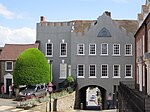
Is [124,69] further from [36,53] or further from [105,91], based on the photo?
[36,53]

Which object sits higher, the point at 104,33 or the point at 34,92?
the point at 104,33

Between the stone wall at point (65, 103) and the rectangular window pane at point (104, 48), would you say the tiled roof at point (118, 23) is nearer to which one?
the rectangular window pane at point (104, 48)

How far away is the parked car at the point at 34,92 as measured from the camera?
38375 millimetres

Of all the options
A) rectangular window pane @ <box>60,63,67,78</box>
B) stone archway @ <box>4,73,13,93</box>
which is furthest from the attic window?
stone archway @ <box>4,73,13,93</box>

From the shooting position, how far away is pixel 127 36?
147ft

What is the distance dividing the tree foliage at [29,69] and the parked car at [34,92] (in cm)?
70

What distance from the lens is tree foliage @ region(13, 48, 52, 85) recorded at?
40.7 m

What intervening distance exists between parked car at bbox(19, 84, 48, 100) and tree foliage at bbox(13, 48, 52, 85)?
2.31 ft

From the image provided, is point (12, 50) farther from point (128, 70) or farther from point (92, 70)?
point (128, 70)

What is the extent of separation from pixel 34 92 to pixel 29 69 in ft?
10.1

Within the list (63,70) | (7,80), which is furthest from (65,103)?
(7,80)

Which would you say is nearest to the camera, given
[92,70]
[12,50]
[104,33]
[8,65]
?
[92,70]

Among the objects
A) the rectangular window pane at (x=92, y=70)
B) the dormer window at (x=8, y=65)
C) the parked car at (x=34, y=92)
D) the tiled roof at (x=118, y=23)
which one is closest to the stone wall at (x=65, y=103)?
the parked car at (x=34, y=92)

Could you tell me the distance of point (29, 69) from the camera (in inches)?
1609
